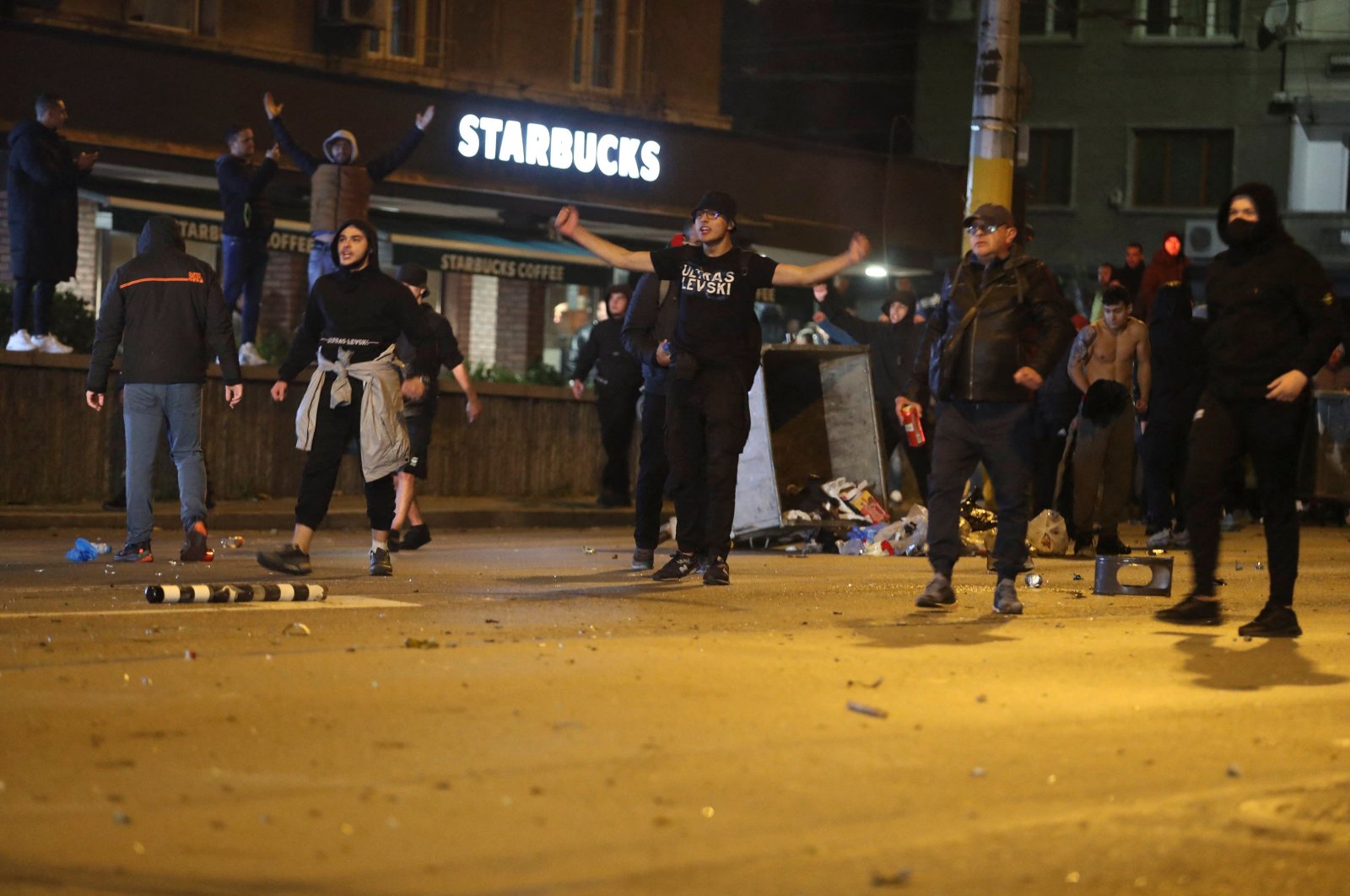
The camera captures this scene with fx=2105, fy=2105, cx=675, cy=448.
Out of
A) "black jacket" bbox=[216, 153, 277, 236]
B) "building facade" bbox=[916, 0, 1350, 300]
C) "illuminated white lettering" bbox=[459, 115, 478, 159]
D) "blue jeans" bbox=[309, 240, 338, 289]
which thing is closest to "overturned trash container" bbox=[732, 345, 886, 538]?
"blue jeans" bbox=[309, 240, 338, 289]

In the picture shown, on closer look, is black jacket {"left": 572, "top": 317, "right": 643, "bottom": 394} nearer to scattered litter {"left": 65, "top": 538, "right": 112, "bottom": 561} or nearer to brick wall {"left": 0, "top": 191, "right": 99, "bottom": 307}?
brick wall {"left": 0, "top": 191, "right": 99, "bottom": 307}

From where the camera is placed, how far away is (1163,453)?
1515 cm

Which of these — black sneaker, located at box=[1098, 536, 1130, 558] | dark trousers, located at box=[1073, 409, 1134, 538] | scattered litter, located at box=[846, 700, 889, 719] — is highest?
dark trousers, located at box=[1073, 409, 1134, 538]

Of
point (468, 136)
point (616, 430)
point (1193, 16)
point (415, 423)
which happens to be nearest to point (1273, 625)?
point (415, 423)

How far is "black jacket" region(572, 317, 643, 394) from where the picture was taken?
19.3m

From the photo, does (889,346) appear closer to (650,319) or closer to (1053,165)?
(650,319)

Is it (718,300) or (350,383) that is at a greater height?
(718,300)

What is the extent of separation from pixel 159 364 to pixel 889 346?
7547mm

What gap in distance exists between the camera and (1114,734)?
20.8 ft

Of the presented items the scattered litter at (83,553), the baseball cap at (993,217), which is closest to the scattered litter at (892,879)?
the baseball cap at (993,217)

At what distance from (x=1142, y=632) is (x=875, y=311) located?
33844 millimetres

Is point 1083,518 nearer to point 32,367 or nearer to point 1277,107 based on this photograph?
point 32,367

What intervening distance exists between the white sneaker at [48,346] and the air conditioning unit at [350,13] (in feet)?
33.4

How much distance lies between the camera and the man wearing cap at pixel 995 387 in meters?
9.59
